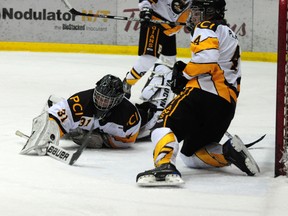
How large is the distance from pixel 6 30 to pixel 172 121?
19.3ft

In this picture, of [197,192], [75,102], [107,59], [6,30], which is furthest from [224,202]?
[6,30]

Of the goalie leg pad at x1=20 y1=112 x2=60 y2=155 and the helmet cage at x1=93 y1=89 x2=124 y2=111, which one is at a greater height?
the helmet cage at x1=93 y1=89 x2=124 y2=111

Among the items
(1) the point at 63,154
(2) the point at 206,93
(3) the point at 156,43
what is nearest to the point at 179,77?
(2) the point at 206,93

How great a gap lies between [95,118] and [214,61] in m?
1.01

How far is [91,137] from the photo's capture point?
14.7 ft

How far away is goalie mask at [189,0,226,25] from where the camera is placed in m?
3.79

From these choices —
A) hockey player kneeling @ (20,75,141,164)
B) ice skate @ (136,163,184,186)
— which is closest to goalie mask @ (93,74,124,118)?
hockey player kneeling @ (20,75,141,164)

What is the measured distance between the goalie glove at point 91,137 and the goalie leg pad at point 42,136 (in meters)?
0.20

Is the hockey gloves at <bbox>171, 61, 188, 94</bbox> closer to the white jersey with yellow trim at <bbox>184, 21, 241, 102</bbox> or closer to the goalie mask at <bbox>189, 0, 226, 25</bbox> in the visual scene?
the white jersey with yellow trim at <bbox>184, 21, 241, 102</bbox>

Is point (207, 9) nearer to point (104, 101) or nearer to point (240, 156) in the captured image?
point (240, 156)

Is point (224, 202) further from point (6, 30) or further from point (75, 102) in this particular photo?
point (6, 30)

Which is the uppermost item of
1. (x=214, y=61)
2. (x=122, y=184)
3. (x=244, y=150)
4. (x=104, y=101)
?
(x=214, y=61)

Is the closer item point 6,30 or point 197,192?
point 197,192

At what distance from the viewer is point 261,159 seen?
14.4ft
